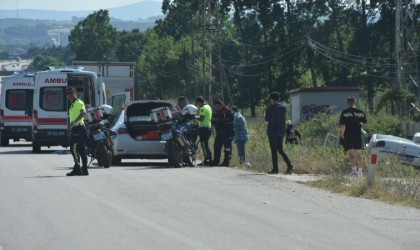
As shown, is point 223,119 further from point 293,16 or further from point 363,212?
point 293,16

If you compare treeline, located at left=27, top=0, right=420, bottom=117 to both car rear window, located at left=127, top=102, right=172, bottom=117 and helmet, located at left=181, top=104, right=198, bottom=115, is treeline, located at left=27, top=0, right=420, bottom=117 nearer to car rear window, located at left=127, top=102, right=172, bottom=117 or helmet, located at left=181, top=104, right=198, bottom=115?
car rear window, located at left=127, top=102, right=172, bottom=117

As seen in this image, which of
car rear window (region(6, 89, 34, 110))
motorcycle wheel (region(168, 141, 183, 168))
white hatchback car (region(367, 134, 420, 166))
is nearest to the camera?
motorcycle wheel (region(168, 141, 183, 168))

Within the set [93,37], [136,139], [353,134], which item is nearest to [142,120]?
[136,139]

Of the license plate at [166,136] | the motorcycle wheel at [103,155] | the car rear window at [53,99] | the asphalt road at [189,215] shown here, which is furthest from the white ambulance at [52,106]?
the asphalt road at [189,215]

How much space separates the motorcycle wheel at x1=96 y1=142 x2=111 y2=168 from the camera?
2256cm

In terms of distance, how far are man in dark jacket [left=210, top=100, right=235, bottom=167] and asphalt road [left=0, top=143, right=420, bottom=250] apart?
3.95m

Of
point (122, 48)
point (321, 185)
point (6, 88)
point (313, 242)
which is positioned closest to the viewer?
point (313, 242)

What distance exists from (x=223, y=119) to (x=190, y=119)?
2.58 feet

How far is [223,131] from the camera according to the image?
78.0 ft

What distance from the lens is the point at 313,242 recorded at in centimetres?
1083

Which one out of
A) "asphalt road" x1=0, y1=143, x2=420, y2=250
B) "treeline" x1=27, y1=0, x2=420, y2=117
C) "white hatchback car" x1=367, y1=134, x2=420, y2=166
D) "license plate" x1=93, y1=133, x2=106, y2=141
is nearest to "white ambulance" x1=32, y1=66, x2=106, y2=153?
"license plate" x1=93, y1=133, x2=106, y2=141

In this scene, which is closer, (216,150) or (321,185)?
(321,185)

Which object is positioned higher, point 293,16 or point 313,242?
point 293,16

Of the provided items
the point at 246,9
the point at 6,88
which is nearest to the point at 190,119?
the point at 6,88
